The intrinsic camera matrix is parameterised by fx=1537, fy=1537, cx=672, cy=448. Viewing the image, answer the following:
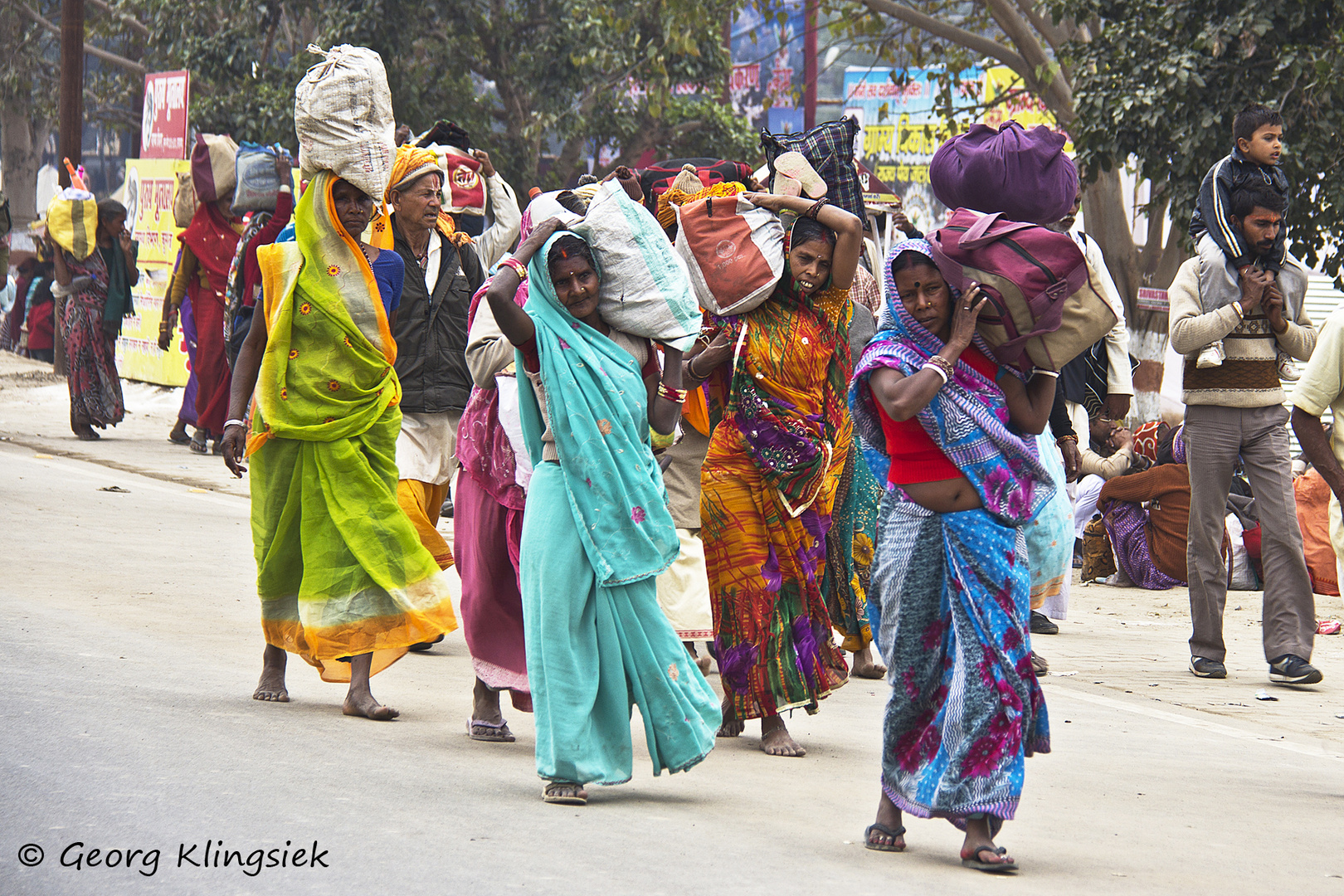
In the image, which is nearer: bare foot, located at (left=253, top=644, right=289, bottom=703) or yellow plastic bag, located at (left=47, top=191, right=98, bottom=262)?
bare foot, located at (left=253, top=644, right=289, bottom=703)

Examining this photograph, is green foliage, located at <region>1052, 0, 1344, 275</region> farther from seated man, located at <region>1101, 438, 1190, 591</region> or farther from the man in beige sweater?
the man in beige sweater

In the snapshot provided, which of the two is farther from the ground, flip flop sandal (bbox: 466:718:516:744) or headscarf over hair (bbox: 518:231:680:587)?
headscarf over hair (bbox: 518:231:680:587)

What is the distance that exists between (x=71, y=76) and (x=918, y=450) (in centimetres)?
1892

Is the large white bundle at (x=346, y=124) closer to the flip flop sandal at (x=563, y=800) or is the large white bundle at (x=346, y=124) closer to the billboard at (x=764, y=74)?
the flip flop sandal at (x=563, y=800)

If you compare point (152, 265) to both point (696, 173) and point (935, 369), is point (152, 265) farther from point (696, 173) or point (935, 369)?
point (935, 369)

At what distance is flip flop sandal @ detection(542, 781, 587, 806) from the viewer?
4.41 meters

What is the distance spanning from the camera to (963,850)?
3.99 metres

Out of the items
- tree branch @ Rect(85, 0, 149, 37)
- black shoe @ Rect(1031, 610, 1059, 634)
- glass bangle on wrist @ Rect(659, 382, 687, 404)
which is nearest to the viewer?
glass bangle on wrist @ Rect(659, 382, 687, 404)

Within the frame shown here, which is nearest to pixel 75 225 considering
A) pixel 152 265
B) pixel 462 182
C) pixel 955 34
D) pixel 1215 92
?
pixel 152 265

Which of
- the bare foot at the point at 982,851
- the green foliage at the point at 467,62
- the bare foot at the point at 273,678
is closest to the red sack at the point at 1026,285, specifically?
the bare foot at the point at 982,851

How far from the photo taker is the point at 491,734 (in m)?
5.42

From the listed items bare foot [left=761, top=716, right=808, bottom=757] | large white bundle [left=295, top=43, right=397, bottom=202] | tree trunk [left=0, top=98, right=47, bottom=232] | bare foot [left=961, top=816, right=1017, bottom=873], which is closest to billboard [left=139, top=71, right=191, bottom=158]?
tree trunk [left=0, top=98, right=47, bottom=232]

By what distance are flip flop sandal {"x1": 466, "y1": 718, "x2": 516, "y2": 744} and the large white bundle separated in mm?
2010

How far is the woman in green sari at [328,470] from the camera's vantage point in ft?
18.5
